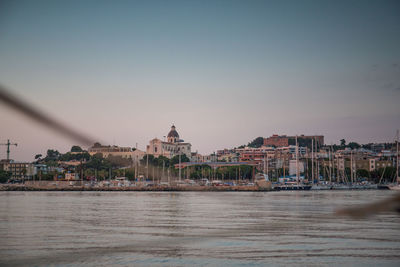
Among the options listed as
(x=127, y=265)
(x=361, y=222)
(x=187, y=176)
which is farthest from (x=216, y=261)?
(x=187, y=176)

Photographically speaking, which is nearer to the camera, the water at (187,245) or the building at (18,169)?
the water at (187,245)

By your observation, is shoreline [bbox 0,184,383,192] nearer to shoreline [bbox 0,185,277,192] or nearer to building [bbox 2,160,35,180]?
shoreline [bbox 0,185,277,192]

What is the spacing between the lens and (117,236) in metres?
21.7

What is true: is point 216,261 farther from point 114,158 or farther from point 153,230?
point 114,158

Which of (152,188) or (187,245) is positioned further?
(152,188)

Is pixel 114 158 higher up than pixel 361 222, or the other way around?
pixel 114 158

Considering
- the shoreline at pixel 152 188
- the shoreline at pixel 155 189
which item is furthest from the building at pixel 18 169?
the shoreline at pixel 155 189

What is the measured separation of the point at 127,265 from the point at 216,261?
9.27ft

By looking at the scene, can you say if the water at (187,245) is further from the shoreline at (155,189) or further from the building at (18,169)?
the building at (18,169)

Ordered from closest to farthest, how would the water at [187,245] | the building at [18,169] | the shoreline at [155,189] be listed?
the water at [187,245] < the shoreline at [155,189] < the building at [18,169]

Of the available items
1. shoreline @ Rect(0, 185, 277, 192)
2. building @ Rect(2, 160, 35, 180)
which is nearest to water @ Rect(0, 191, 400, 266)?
shoreline @ Rect(0, 185, 277, 192)

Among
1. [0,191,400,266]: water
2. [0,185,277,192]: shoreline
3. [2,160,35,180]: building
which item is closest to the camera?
[0,191,400,266]: water

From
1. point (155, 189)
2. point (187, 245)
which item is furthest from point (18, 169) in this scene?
point (187, 245)

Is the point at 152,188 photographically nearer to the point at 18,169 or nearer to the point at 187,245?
the point at 18,169
